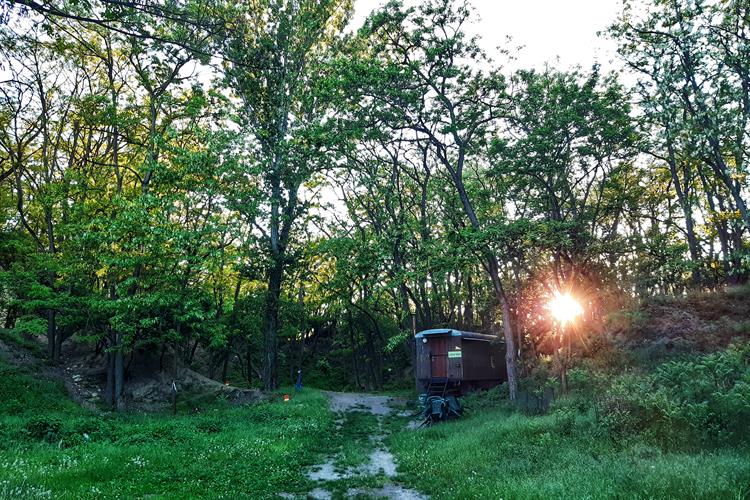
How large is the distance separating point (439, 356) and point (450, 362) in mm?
726

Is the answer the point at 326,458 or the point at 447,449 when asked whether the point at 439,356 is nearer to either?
the point at 447,449

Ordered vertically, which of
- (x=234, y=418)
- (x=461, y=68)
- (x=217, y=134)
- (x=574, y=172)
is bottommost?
(x=234, y=418)

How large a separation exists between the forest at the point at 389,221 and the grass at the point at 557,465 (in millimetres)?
101

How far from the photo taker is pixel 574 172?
21469 millimetres

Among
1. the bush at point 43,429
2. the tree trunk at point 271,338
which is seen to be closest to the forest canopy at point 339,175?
the tree trunk at point 271,338

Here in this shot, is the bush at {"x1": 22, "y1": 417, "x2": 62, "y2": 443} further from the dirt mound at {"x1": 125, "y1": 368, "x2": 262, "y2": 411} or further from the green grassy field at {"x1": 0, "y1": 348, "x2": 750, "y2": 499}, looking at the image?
the dirt mound at {"x1": 125, "y1": 368, "x2": 262, "y2": 411}

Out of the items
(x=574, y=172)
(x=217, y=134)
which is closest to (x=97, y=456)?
(x=217, y=134)

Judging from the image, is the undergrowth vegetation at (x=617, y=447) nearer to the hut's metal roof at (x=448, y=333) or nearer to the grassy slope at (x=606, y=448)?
the grassy slope at (x=606, y=448)

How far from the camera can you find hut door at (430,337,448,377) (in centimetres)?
2284

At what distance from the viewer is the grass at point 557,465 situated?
21.0 ft

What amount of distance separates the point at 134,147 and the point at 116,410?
14.5m

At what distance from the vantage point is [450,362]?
2272cm

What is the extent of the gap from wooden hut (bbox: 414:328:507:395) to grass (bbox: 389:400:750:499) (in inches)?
350

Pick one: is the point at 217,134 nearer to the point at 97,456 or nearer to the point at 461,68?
the point at 461,68
